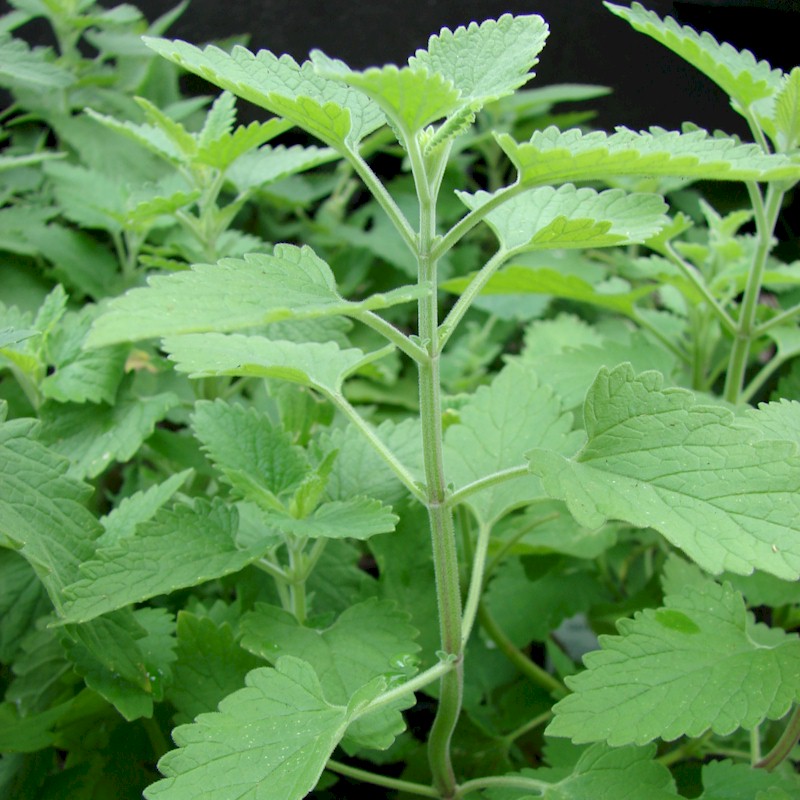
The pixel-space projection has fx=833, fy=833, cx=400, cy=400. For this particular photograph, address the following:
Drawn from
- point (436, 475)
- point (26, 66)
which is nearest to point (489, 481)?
point (436, 475)

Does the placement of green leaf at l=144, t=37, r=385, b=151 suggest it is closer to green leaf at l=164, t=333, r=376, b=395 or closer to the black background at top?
green leaf at l=164, t=333, r=376, b=395

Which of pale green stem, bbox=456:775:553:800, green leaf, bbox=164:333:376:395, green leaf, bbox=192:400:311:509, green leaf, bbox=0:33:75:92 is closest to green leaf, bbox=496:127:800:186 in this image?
green leaf, bbox=164:333:376:395

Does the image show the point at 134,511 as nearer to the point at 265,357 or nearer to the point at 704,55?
the point at 265,357

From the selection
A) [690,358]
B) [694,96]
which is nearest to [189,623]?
[690,358]

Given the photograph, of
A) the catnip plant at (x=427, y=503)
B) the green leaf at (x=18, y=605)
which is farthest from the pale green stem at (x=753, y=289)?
the green leaf at (x=18, y=605)

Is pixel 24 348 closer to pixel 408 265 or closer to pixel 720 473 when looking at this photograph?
pixel 720 473

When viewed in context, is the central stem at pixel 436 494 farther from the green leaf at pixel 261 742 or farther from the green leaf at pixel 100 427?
the green leaf at pixel 100 427
